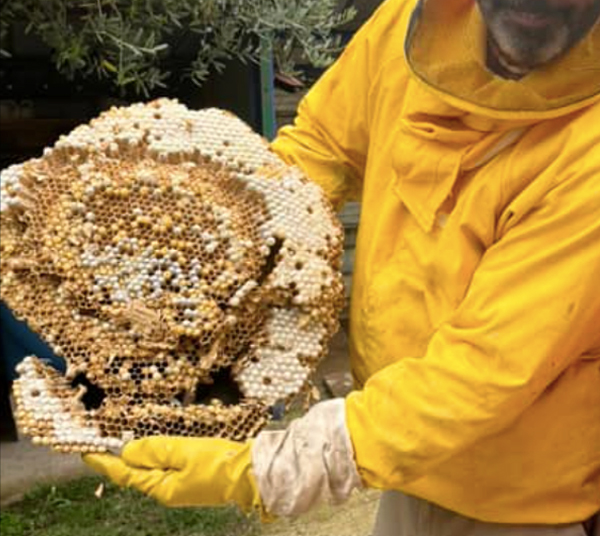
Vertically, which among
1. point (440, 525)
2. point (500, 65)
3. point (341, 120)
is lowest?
point (440, 525)

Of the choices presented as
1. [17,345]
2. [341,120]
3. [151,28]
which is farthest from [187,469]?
[151,28]

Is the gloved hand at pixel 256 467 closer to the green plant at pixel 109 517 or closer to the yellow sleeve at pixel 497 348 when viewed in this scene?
the yellow sleeve at pixel 497 348

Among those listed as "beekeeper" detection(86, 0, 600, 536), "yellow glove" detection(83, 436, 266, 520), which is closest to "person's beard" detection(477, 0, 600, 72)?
"beekeeper" detection(86, 0, 600, 536)

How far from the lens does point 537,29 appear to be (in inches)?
→ 48.8

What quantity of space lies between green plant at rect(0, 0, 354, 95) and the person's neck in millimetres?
1899

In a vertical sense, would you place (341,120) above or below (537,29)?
below

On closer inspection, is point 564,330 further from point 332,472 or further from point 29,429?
point 29,429

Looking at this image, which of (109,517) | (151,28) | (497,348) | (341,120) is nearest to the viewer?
(497,348)

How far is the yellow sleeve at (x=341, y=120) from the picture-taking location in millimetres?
1629

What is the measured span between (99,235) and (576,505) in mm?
799

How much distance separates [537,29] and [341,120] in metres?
0.49

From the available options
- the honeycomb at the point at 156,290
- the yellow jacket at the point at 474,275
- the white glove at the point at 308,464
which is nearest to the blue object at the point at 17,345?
the honeycomb at the point at 156,290

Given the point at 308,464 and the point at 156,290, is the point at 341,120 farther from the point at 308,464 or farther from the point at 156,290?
the point at 308,464

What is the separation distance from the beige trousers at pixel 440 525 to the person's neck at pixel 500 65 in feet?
2.20
